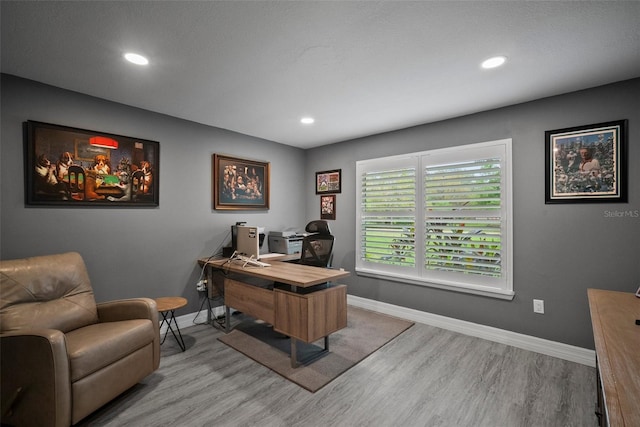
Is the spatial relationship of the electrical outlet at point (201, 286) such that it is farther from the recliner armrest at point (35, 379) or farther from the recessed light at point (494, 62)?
the recessed light at point (494, 62)

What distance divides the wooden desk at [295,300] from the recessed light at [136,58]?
6.39ft

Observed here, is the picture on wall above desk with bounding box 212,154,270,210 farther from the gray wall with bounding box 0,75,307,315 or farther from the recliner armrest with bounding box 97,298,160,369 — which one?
the recliner armrest with bounding box 97,298,160,369

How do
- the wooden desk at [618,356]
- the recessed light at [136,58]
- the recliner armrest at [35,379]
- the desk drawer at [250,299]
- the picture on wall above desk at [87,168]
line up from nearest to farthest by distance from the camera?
the wooden desk at [618,356], the recliner armrest at [35,379], the recessed light at [136,58], the picture on wall above desk at [87,168], the desk drawer at [250,299]

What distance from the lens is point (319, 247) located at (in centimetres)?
334

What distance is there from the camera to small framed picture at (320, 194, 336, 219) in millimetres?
4535

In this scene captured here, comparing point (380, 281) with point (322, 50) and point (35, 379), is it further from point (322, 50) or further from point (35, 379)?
point (35, 379)

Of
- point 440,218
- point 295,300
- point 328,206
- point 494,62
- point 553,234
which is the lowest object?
point 295,300

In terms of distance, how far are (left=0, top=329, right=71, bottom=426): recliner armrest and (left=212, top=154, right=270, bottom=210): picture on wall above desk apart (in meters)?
2.26

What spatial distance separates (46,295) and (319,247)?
240 cm

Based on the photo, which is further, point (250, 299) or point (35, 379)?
point (250, 299)

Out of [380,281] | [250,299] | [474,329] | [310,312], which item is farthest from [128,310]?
[474,329]

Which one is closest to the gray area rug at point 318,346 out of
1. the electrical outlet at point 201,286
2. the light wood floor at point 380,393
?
the light wood floor at point 380,393

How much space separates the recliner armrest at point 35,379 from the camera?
1596 mm

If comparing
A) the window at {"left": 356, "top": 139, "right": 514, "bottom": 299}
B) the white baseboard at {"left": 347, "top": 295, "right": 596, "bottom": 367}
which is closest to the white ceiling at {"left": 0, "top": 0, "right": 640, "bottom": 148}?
the window at {"left": 356, "top": 139, "right": 514, "bottom": 299}
